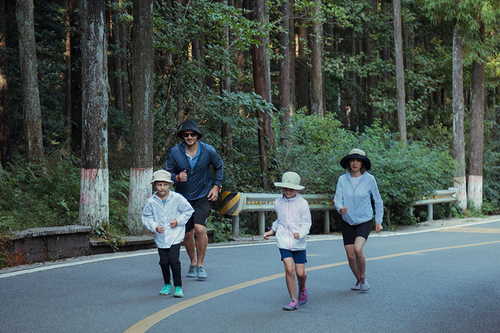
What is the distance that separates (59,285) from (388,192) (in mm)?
11090

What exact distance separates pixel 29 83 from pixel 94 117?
718 cm

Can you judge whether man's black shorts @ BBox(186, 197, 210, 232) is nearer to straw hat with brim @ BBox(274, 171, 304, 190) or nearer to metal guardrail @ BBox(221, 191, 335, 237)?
straw hat with brim @ BBox(274, 171, 304, 190)

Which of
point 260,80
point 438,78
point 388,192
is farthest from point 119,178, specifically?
point 438,78

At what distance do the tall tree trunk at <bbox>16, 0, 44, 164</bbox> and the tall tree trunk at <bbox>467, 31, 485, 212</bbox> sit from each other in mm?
17313

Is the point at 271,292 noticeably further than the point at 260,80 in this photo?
No

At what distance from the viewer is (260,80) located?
17.3m

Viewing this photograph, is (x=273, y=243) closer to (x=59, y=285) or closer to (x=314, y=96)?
(x=59, y=285)

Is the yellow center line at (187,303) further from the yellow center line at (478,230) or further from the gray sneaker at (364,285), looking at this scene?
the yellow center line at (478,230)

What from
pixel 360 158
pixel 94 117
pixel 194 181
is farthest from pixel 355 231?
pixel 94 117

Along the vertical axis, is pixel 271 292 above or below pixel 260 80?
below

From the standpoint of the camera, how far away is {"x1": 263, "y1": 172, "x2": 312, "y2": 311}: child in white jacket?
22.1 ft

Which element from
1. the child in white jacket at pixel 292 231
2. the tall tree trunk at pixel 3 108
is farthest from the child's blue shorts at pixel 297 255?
the tall tree trunk at pixel 3 108

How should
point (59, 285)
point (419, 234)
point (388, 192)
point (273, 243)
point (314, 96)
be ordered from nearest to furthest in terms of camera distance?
point (59, 285), point (273, 243), point (419, 234), point (388, 192), point (314, 96)

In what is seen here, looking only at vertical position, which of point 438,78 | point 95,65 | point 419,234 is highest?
point 438,78
